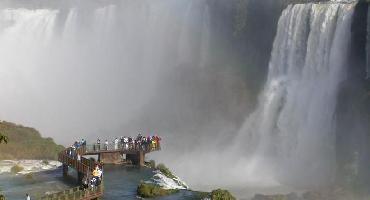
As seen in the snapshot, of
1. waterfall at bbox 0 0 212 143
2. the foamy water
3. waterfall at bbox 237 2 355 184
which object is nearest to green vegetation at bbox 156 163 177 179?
the foamy water

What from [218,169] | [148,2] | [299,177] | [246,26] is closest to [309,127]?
[299,177]

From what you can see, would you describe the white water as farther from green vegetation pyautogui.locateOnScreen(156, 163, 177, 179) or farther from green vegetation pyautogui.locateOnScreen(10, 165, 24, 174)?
green vegetation pyautogui.locateOnScreen(10, 165, 24, 174)

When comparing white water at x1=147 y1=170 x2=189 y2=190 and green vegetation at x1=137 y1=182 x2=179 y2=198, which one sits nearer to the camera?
green vegetation at x1=137 y1=182 x2=179 y2=198

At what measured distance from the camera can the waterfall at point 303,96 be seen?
50.3 metres

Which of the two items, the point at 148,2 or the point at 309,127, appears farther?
the point at 148,2

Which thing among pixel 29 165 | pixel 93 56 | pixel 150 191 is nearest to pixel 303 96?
pixel 29 165

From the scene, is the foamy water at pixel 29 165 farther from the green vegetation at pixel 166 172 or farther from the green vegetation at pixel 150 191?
the green vegetation at pixel 150 191

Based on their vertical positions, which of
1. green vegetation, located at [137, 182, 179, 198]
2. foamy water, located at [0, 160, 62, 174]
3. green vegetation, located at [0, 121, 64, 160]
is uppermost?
green vegetation, located at [0, 121, 64, 160]

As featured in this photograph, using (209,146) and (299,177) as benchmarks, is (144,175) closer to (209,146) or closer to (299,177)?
(299,177)

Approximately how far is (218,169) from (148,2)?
36.6 metres

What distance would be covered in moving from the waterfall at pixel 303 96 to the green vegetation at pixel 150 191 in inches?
764

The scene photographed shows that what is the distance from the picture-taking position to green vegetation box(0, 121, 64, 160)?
45.2 m

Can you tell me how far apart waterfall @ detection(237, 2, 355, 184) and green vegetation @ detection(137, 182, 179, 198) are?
19.4 metres

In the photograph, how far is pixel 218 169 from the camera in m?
54.4
